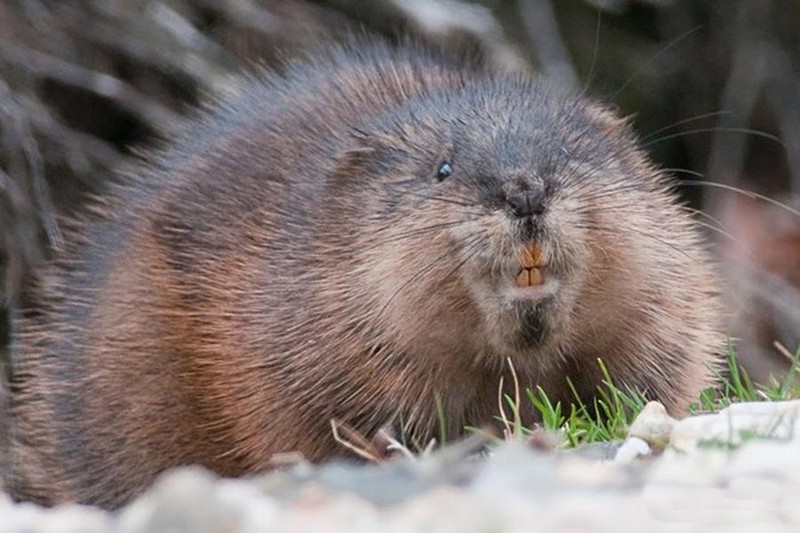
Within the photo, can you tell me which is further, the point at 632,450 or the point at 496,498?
the point at 632,450

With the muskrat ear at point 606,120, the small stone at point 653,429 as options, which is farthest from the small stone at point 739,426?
the muskrat ear at point 606,120

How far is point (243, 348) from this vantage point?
514 cm

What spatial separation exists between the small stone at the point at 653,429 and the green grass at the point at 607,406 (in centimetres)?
16

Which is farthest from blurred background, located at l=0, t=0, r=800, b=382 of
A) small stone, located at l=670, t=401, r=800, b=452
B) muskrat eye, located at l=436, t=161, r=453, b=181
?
small stone, located at l=670, t=401, r=800, b=452

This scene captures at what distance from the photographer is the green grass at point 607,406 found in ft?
13.9

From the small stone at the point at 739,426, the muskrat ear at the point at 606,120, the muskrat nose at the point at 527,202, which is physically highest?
the muskrat ear at the point at 606,120

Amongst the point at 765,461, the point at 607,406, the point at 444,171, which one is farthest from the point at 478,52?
the point at 765,461

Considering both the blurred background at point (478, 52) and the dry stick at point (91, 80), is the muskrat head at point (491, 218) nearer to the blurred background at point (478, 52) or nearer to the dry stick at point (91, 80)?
the blurred background at point (478, 52)

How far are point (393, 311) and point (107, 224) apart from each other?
4.84 ft

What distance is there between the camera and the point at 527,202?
4336 millimetres

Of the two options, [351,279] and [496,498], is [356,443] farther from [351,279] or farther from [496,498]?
[496,498]

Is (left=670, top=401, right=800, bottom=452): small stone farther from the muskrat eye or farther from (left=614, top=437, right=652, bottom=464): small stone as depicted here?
the muskrat eye

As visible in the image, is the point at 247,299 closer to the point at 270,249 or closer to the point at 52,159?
the point at 270,249

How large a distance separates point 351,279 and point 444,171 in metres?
0.44
